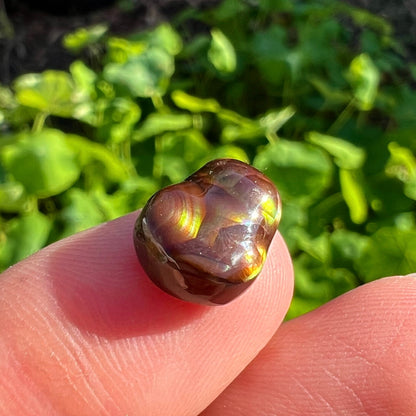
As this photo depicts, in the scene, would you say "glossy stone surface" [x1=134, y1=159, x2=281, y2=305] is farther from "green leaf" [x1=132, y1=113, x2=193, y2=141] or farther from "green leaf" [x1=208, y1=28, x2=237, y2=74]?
"green leaf" [x1=208, y1=28, x2=237, y2=74]

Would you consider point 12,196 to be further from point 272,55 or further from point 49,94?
point 272,55

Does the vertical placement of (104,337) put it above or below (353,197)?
above

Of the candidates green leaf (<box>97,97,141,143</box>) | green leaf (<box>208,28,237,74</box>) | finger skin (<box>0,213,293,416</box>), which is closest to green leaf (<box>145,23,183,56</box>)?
green leaf (<box>208,28,237,74</box>)

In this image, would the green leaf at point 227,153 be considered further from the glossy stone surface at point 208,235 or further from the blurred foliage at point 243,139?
the glossy stone surface at point 208,235

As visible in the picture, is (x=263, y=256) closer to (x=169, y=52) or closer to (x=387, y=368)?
(x=387, y=368)

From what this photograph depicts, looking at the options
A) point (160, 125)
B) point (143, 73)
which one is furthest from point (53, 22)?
point (160, 125)

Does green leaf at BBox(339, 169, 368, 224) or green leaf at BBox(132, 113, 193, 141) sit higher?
green leaf at BBox(132, 113, 193, 141)

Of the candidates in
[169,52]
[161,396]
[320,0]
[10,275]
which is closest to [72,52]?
[169,52]

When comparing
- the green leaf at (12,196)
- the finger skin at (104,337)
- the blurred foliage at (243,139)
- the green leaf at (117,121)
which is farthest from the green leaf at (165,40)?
the finger skin at (104,337)
